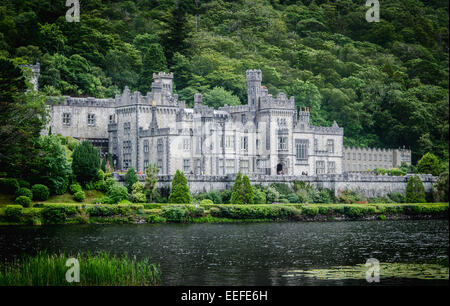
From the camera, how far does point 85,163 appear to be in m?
74.8

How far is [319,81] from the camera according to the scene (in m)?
123

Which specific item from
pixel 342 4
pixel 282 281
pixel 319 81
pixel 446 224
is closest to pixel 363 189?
pixel 446 224

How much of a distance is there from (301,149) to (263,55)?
147 feet

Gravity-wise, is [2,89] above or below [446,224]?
above

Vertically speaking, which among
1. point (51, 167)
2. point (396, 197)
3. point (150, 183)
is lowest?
point (396, 197)

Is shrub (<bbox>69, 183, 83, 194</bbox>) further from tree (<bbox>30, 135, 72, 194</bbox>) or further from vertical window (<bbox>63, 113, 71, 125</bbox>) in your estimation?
vertical window (<bbox>63, 113, 71, 125</bbox>)

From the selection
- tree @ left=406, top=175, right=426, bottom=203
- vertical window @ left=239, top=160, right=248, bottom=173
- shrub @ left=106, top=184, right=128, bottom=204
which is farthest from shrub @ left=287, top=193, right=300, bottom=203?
shrub @ left=106, top=184, right=128, bottom=204

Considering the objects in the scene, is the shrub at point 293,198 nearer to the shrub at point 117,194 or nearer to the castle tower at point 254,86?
the castle tower at point 254,86

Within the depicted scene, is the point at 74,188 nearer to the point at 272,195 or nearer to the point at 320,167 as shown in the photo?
the point at 272,195

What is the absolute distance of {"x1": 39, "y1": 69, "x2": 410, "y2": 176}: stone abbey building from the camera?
85.4 metres

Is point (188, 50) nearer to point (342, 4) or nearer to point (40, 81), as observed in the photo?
point (40, 81)

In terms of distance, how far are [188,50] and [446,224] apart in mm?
57823

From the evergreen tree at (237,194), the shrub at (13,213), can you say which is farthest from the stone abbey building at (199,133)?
the shrub at (13,213)

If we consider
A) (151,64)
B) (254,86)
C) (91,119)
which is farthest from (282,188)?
(151,64)
